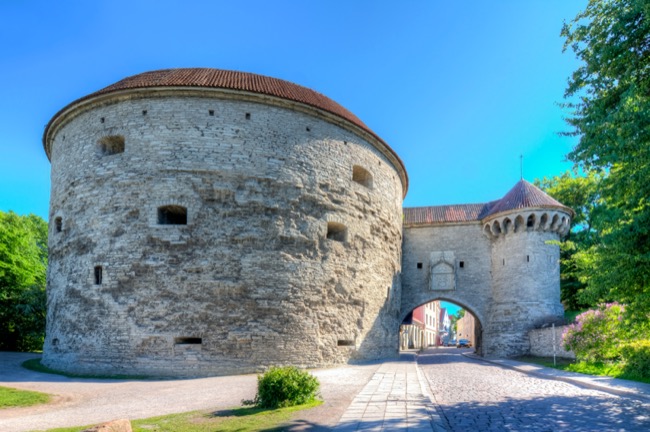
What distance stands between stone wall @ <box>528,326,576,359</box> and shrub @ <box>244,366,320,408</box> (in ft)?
44.9

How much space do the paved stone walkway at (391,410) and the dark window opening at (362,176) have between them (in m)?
8.58

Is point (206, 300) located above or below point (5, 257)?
below

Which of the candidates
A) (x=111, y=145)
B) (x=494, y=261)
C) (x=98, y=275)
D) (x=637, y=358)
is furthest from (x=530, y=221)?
(x=98, y=275)

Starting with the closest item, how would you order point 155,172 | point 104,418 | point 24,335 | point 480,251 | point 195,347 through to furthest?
point 104,418
point 195,347
point 155,172
point 24,335
point 480,251

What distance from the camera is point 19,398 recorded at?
320 inches

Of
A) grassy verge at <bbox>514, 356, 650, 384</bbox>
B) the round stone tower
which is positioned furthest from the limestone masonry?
grassy verge at <bbox>514, 356, 650, 384</bbox>

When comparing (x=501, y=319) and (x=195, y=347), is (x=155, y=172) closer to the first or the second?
(x=195, y=347)

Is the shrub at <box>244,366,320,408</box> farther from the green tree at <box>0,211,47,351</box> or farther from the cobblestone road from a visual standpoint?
the green tree at <box>0,211,47,351</box>

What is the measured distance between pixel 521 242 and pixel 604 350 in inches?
342

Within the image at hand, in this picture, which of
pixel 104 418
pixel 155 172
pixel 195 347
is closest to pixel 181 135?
pixel 155 172

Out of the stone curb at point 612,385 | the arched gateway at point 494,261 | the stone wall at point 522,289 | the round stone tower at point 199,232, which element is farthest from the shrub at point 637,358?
the arched gateway at point 494,261

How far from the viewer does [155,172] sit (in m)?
13.0

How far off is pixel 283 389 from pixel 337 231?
914 centimetres

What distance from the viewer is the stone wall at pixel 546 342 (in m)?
17.6
